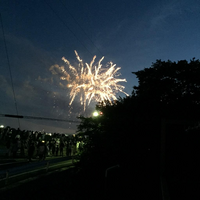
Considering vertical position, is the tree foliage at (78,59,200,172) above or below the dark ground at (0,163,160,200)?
above

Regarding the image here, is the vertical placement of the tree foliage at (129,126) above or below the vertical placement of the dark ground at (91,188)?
above

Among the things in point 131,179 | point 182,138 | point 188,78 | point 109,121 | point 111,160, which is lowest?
point 131,179

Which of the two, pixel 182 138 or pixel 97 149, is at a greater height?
pixel 182 138

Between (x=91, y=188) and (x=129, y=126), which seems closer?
(x=91, y=188)

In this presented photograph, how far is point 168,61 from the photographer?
760 inches

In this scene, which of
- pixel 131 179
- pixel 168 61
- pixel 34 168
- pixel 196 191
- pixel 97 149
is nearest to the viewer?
pixel 196 191

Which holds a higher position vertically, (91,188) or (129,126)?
(129,126)

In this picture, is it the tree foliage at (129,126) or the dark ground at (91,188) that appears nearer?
the dark ground at (91,188)

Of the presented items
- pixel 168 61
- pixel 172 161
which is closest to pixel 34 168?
pixel 172 161

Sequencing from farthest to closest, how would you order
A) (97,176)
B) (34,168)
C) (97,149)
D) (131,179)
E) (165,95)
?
1. (165,95)
2. (34,168)
3. (97,149)
4. (97,176)
5. (131,179)

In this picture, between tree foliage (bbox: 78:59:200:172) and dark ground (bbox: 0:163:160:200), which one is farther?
tree foliage (bbox: 78:59:200:172)

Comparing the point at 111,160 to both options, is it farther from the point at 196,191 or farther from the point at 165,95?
the point at 165,95

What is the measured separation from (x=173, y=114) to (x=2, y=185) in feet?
30.6

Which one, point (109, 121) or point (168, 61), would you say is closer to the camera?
point (109, 121)
